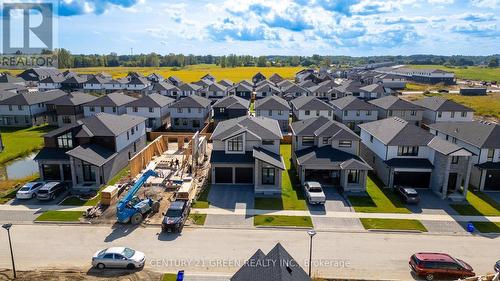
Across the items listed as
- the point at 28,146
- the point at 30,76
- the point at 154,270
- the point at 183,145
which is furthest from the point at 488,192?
the point at 30,76

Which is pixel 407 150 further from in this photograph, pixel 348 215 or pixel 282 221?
pixel 282 221

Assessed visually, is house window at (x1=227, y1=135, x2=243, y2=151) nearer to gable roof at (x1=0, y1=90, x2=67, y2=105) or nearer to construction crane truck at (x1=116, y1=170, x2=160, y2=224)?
construction crane truck at (x1=116, y1=170, x2=160, y2=224)

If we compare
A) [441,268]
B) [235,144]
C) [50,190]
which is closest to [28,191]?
[50,190]

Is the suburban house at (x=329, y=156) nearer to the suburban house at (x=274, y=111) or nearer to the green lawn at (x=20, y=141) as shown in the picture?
the suburban house at (x=274, y=111)

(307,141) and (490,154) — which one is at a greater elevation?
(490,154)

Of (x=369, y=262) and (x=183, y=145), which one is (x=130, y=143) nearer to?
(x=183, y=145)
